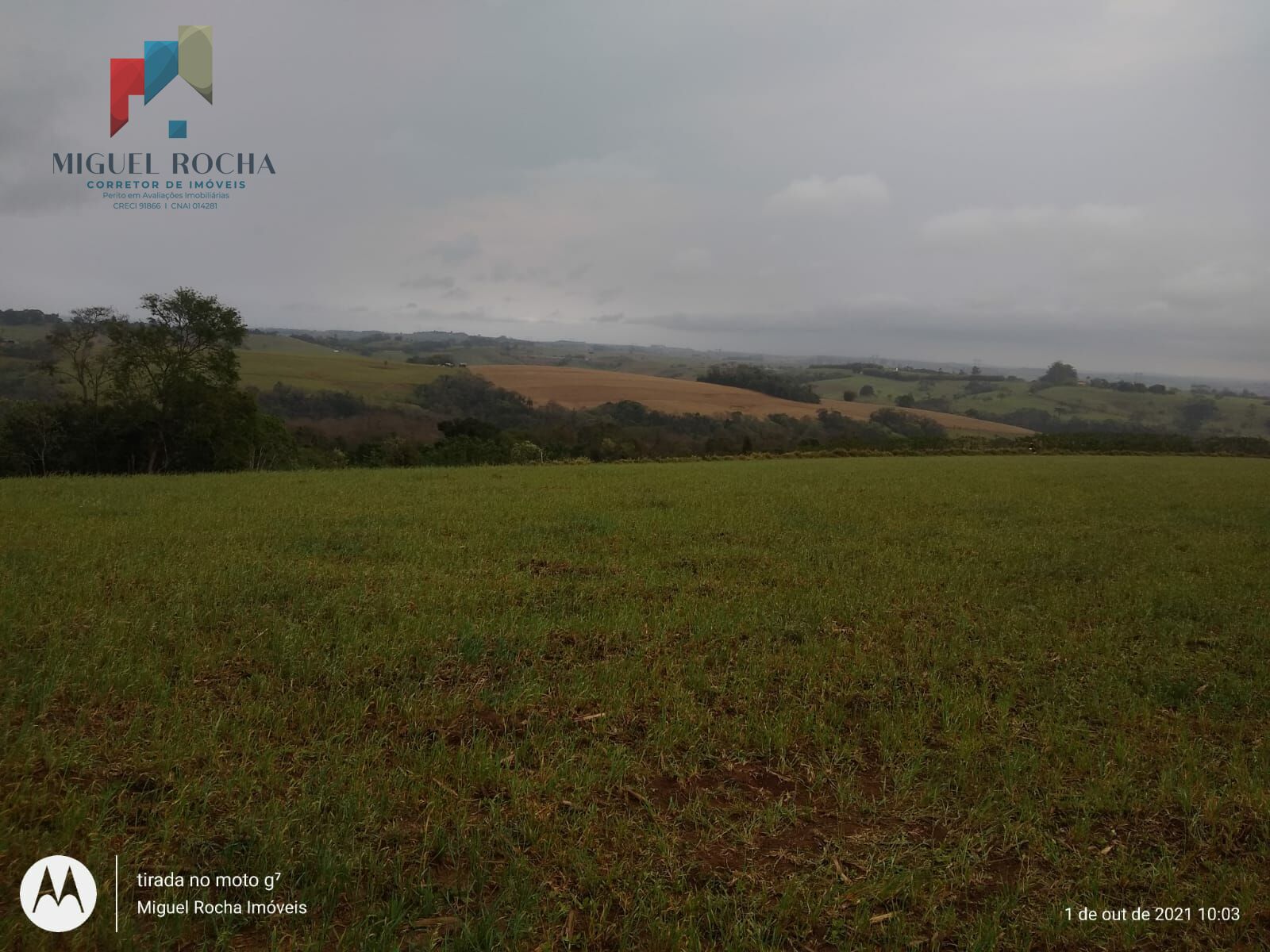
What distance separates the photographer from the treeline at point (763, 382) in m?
89.2

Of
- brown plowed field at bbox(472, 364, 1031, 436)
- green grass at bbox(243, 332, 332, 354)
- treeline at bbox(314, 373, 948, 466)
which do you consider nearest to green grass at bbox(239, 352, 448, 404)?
green grass at bbox(243, 332, 332, 354)

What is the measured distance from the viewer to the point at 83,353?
2695 cm

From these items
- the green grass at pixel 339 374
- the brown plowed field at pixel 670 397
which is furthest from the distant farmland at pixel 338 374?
the brown plowed field at pixel 670 397

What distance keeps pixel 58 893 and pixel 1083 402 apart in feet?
392

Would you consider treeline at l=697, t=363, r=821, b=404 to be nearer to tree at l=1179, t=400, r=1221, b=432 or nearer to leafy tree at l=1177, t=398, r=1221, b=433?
leafy tree at l=1177, t=398, r=1221, b=433

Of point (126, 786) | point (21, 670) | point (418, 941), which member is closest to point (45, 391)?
point (21, 670)

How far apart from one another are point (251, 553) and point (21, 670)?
14.0ft

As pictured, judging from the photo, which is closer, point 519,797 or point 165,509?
point 519,797

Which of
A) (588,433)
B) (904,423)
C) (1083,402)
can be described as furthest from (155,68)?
(1083,402)

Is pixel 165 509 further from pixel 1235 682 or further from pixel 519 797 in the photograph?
pixel 1235 682

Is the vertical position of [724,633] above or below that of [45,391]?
below

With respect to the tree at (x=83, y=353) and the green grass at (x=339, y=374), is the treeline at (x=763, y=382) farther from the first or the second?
the tree at (x=83, y=353)

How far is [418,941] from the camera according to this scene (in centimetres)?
269

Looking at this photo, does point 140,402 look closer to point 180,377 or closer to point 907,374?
point 180,377
